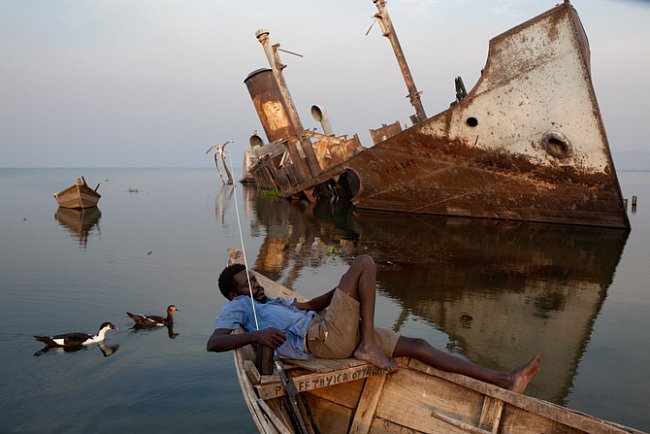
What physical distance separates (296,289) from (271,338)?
564 cm

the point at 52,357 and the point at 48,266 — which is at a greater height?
the point at 48,266

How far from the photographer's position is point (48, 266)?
11.2m

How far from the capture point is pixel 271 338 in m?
3.56

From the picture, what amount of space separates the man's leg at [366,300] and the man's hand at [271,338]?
1.78 feet

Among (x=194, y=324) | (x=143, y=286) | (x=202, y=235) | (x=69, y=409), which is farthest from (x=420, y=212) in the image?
(x=69, y=409)

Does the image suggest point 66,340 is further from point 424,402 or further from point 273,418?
point 424,402

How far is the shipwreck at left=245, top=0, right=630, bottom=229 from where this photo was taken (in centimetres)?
1345

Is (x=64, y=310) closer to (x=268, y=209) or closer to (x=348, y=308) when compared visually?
(x=348, y=308)

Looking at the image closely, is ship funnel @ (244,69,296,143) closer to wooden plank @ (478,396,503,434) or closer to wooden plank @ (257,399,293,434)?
wooden plank @ (478,396,503,434)

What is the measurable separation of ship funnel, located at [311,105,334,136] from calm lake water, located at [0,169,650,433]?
12.0 m

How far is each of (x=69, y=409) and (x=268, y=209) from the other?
18.1 meters

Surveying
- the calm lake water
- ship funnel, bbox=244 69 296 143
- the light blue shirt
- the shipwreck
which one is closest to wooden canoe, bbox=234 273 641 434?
the light blue shirt

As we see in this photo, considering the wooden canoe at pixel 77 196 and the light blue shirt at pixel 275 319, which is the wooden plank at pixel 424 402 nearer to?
the light blue shirt at pixel 275 319

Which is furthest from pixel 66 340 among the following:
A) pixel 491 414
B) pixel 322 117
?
pixel 322 117
